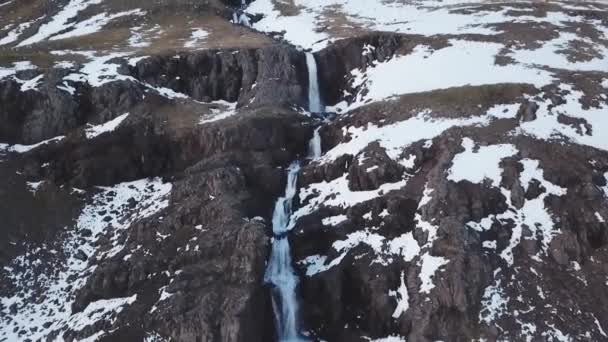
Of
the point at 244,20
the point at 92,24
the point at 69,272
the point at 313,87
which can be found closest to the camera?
the point at 69,272

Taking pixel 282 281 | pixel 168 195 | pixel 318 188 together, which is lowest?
pixel 282 281

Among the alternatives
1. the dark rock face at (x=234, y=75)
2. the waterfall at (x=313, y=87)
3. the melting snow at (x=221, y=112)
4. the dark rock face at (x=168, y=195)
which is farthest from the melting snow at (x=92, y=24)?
the waterfall at (x=313, y=87)

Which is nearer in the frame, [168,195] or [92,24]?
[168,195]

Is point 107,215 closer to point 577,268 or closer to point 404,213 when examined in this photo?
point 404,213

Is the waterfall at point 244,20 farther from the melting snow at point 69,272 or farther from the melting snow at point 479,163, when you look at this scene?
the melting snow at point 479,163

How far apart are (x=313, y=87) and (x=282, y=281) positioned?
Answer: 23230 millimetres

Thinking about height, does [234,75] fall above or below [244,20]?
above

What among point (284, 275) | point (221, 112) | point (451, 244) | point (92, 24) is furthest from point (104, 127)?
point (92, 24)

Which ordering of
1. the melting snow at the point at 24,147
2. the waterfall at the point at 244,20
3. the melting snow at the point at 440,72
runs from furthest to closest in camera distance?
the waterfall at the point at 244,20
the melting snow at the point at 440,72
the melting snow at the point at 24,147

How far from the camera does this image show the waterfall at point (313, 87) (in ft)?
159

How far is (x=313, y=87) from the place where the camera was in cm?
5053

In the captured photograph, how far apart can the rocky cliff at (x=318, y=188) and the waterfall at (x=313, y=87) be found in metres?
0.51

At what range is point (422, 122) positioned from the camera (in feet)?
130

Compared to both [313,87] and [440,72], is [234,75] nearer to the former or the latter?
[313,87]
